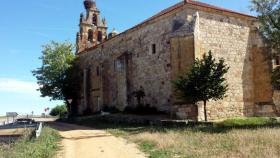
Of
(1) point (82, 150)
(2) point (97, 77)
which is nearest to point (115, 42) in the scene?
(2) point (97, 77)

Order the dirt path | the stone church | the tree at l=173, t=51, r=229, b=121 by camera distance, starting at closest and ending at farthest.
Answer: the dirt path
the tree at l=173, t=51, r=229, b=121
the stone church

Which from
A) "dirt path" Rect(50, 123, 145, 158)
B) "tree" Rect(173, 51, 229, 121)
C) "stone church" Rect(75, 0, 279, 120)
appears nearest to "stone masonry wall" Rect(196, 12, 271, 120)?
"stone church" Rect(75, 0, 279, 120)

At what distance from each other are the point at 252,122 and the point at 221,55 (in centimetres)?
686

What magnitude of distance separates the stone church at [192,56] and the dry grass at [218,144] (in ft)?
28.3

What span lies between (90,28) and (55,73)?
9386 mm

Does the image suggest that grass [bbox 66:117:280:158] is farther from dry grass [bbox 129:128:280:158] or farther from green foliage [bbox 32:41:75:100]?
green foliage [bbox 32:41:75:100]

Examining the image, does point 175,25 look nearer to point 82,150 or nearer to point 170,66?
point 170,66

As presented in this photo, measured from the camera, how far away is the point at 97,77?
3853cm

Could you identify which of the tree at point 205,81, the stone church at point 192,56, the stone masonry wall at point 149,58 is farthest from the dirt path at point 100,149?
the stone masonry wall at point 149,58

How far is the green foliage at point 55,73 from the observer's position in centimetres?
4100

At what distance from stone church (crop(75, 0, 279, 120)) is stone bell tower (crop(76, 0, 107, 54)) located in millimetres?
14460

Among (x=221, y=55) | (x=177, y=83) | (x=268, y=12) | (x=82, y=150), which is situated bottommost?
(x=82, y=150)

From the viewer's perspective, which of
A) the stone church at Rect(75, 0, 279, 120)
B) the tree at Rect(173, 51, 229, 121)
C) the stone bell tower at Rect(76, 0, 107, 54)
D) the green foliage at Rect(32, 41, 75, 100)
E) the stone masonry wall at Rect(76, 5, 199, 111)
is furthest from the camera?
the stone bell tower at Rect(76, 0, 107, 54)

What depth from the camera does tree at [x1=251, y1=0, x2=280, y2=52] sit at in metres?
20.7
